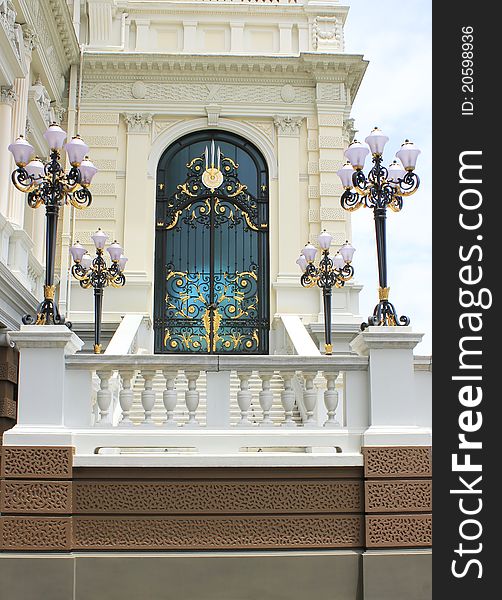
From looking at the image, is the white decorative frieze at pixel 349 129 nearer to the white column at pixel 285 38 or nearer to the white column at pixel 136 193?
the white column at pixel 285 38

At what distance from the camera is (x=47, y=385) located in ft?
26.8

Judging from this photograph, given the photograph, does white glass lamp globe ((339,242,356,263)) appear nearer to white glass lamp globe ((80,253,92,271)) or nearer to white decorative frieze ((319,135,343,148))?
white decorative frieze ((319,135,343,148))

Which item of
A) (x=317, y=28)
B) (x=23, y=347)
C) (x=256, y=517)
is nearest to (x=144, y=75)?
(x=317, y=28)

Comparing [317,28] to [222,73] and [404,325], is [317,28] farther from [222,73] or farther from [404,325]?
[404,325]

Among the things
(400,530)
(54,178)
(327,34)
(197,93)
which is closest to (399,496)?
(400,530)

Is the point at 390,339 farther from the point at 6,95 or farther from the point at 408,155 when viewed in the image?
the point at 6,95

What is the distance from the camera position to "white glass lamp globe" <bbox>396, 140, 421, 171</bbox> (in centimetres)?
1023

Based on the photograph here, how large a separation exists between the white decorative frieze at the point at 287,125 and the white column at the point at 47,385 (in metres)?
10.9

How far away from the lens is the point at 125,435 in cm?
827

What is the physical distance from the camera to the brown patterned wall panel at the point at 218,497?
318 inches

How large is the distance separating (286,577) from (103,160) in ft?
38.8

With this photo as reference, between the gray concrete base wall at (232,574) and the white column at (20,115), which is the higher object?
the white column at (20,115)

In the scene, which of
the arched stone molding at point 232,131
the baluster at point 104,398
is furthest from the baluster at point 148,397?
the arched stone molding at point 232,131

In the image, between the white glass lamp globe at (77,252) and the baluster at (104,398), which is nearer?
the baluster at (104,398)
